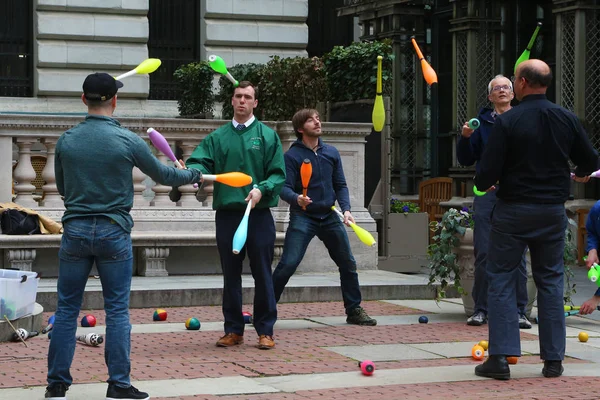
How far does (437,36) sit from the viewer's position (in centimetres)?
2266

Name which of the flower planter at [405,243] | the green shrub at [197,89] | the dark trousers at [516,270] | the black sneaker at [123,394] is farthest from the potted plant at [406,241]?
the black sneaker at [123,394]

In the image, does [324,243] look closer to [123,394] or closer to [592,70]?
[123,394]

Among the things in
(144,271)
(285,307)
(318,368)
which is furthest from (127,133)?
(144,271)

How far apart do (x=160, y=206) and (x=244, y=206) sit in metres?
4.85

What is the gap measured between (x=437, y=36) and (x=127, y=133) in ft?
52.4

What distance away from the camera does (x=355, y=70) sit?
1612 cm

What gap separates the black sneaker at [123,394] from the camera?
698cm

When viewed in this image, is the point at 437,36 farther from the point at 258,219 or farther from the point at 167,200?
the point at 258,219

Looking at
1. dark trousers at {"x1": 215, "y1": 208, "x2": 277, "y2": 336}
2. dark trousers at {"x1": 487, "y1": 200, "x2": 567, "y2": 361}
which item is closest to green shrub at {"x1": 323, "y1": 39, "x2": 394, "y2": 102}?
dark trousers at {"x1": 215, "y1": 208, "x2": 277, "y2": 336}

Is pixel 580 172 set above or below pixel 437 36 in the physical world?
below

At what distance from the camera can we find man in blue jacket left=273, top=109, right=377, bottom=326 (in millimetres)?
10273

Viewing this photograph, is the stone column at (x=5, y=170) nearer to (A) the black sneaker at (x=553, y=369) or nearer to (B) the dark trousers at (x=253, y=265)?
(B) the dark trousers at (x=253, y=265)

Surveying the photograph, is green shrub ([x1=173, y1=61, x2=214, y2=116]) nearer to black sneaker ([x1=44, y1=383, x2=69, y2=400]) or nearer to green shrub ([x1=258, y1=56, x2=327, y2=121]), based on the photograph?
green shrub ([x1=258, y1=56, x2=327, y2=121])

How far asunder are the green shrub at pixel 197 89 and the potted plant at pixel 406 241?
434cm
